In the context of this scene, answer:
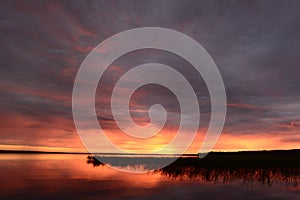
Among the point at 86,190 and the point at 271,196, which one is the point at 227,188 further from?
the point at 86,190

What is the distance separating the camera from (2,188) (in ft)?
65.7

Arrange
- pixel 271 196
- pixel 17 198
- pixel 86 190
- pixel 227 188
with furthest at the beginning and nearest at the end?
pixel 227 188 < pixel 86 190 < pixel 271 196 < pixel 17 198

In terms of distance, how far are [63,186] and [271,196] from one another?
1461 cm

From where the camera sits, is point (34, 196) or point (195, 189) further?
point (195, 189)

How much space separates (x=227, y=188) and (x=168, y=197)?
20.3ft

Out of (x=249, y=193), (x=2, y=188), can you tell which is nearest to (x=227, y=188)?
(x=249, y=193)

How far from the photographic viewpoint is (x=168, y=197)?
56.3 feet

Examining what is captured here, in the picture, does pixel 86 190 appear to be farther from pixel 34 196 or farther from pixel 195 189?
pixel 195 189

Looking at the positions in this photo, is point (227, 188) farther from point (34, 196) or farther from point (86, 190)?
point (34, 196)

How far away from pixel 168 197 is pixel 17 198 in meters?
8.94

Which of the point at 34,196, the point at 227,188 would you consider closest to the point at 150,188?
the point at 227,188

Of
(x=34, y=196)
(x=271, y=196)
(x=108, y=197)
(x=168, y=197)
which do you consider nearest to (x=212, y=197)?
(x=168, y=197)

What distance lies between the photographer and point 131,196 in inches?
677

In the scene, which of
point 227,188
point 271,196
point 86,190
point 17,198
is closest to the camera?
point 17,198
